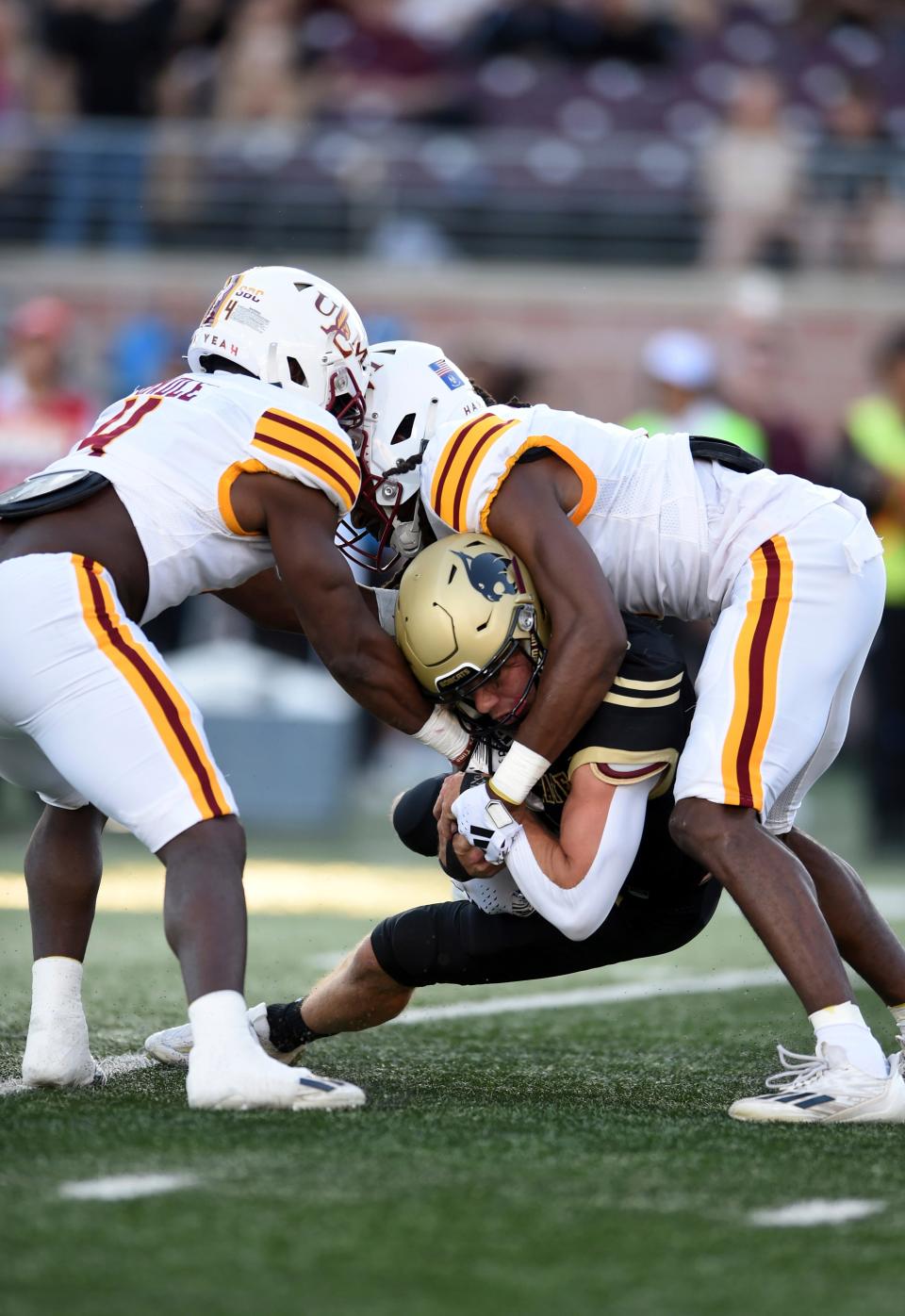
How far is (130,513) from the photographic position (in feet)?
12.0

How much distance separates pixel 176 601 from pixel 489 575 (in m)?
0.62

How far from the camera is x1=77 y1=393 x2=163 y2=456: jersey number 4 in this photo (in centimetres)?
378

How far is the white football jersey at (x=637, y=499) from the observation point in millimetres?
3875

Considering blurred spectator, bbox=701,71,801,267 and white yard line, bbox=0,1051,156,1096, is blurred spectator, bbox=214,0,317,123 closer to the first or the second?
blurred spectator, bbox=701,71,801,267

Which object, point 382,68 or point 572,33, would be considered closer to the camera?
point 382,68

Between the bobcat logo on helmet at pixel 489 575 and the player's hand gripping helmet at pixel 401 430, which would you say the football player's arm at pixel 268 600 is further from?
the bobcat logo on helmet at pixel 489 575

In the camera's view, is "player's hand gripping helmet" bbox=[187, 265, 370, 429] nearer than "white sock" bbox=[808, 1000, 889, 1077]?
No

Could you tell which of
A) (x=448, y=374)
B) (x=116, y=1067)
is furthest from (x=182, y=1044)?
(x=448, y=374)

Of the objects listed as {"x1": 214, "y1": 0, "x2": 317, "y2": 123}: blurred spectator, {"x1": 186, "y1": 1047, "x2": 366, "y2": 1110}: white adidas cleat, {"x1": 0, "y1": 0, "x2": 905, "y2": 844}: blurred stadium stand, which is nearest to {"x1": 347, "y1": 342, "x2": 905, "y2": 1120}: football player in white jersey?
{"x1": 186, "y1": 1047, "x2": 366, "y2": 1110}: white adidas cleat

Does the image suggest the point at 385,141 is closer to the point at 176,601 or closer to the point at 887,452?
the point at 887,452

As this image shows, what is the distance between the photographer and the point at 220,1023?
3.33m

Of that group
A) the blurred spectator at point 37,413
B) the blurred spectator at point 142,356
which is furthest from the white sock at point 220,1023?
the blurred spectator at point 142,356

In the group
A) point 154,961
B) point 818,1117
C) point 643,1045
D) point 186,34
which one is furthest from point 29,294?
point 818,1117

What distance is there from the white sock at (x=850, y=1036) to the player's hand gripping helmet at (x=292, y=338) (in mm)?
1609
